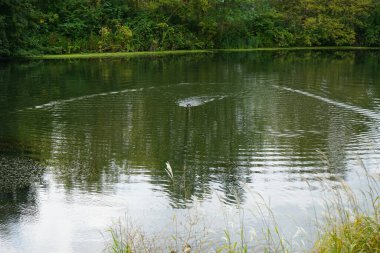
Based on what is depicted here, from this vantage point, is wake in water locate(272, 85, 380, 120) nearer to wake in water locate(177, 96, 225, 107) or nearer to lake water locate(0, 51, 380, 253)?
lake water locate(0, 51, 380, 253)

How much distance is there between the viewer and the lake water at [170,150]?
876 centimetres

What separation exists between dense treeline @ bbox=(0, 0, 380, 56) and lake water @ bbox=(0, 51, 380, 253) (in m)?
11.0

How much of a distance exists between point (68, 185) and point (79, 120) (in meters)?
6.84

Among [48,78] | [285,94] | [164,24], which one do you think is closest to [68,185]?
[285,94]

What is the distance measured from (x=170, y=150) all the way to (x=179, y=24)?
36.0m

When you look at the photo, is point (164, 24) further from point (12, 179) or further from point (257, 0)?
point (12, 179)

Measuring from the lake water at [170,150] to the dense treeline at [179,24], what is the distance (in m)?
11.0

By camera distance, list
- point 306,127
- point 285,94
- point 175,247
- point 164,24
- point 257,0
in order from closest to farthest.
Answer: point 175,247 → point 306,127 → point 285,94 → point 164,24 → point 257,0

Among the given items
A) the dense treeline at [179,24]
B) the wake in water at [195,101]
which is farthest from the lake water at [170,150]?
the dense treeline at [179,24]

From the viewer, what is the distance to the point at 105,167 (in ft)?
38.7

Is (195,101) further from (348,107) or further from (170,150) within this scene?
(170,150)

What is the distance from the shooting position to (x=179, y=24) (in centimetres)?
4791

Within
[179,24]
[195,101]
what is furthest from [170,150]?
[179,24]

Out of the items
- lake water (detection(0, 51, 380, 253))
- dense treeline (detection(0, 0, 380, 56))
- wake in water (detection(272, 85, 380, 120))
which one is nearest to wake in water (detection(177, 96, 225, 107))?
lake water (detection(0, 51, 380, 253))
